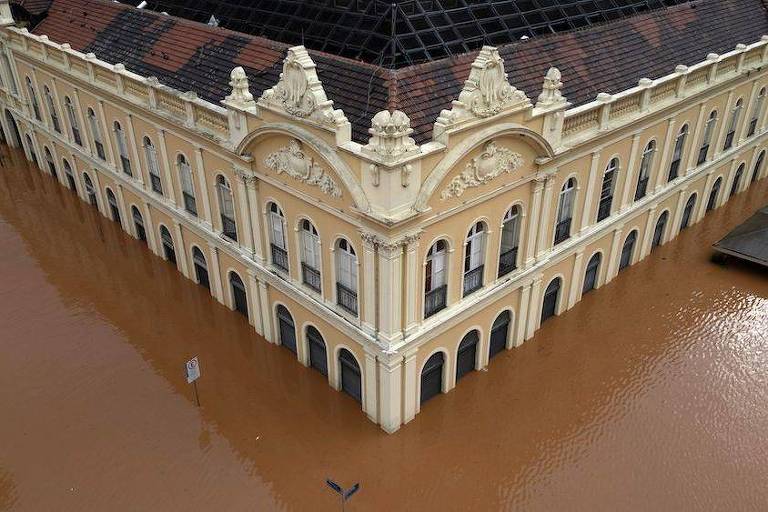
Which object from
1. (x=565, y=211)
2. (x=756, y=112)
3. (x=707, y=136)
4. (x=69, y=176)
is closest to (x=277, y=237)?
(x=565, y=211)

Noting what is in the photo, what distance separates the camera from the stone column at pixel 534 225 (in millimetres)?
19541

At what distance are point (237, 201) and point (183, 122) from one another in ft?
11.7

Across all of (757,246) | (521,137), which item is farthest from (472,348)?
(757,246)

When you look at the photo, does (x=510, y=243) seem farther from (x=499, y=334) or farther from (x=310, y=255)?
(x=310, y=255)

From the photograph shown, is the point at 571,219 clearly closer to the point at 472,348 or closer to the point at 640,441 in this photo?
the point at 472,348

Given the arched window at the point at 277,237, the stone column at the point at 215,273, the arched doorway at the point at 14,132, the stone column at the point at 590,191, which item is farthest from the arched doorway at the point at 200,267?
the arched doorway at the point at 14,132

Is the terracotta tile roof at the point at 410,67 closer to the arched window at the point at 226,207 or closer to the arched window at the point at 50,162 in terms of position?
the arched window at the point at 226,207

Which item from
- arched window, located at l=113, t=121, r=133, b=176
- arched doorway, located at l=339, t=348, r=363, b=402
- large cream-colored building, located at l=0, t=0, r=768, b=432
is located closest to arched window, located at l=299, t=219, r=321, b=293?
large cream-colored building, located at l=0, t=0, r=768, b=432

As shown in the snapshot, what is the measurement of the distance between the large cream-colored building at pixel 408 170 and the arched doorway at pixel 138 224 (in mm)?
175

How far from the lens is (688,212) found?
29797 millimetres

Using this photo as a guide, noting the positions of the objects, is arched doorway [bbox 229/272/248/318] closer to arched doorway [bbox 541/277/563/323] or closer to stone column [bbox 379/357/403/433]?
stone column [bbox 379/357/403/433]

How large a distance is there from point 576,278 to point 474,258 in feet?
22.8

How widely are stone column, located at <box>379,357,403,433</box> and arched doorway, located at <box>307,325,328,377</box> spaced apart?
3.04m

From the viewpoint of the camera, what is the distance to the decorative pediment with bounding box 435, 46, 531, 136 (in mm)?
15414
